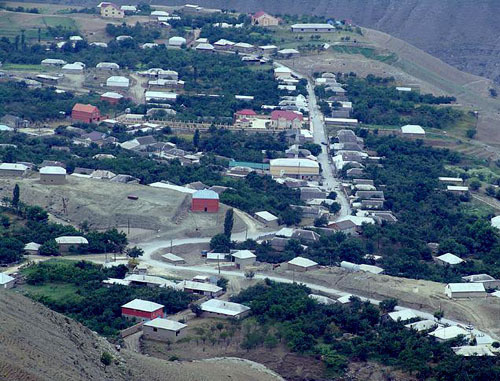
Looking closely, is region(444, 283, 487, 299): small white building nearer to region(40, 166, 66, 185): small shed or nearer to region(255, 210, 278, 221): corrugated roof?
region(255, 210, 278, 221): corrugated roof

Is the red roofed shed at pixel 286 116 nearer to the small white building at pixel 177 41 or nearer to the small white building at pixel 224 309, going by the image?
the small white building at pixel 177 41

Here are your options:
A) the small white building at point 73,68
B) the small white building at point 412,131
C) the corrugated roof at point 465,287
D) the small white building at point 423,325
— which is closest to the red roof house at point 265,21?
the small white building at point 73,68

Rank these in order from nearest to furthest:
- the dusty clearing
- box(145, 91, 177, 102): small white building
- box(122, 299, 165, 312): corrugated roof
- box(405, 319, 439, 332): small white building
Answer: box(122, 299, 165, 312): corrugated roof < box(405, 319, 439, 332): small white building < the dusty clearing < box(145, 91, 177, 102): small white building

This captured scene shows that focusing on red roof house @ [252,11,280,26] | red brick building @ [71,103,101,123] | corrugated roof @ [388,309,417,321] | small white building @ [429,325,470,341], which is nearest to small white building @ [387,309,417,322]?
corrugated roof @ [388,309,417,321]

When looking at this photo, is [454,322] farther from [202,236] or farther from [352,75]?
[352,75]

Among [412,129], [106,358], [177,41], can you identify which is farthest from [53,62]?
[106,358]

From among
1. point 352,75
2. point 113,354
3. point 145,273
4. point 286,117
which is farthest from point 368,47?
point 113,354

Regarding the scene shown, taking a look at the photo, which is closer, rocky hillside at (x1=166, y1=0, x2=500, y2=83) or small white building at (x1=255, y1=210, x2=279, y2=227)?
small white building at (x1=255, y1=210, x2=279, y2=227)
